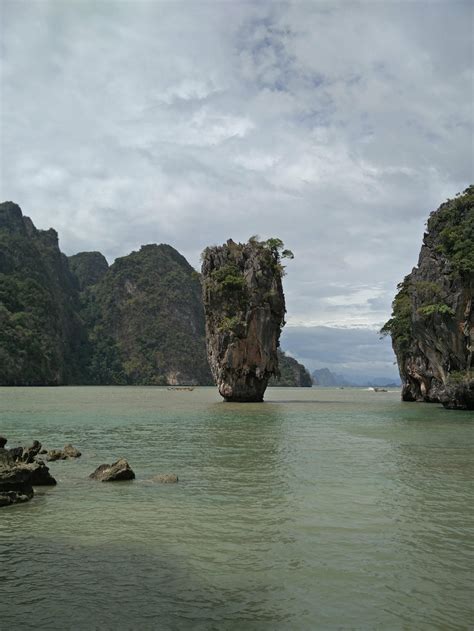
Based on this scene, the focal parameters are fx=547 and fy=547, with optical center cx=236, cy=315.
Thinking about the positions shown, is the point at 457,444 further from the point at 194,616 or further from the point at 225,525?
the point at 194,616

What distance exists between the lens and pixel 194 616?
4965 millimetres

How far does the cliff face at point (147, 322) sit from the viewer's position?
130 m

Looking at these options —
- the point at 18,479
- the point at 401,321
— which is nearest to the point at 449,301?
the point at 401,321

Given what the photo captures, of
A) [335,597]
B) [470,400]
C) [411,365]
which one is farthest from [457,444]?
[411,365]

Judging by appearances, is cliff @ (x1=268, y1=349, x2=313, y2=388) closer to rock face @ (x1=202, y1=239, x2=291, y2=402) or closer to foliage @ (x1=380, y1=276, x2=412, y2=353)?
foliage @ (x1=380, y1=276, x2=412, y2=353)

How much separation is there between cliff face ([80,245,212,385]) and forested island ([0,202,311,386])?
0.26 meters

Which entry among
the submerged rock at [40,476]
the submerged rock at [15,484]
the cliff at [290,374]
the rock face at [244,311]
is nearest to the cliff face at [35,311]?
the cliff at [290,374]

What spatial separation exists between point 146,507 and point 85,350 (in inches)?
4905

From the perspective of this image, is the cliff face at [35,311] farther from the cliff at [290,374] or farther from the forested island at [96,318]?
the cliff at [290,374]

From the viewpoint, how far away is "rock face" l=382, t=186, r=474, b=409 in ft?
105

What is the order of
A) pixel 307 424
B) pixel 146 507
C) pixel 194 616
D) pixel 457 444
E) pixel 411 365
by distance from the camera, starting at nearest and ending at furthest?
pixel 194 616
pixel 146 507
pixel 457 444
pixel 307 424
pixel 411 365

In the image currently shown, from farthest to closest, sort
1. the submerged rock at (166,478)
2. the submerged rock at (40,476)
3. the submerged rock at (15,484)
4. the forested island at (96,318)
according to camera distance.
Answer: the forested island at (96,318)
the submerged rock at (166,478)
the submerged rock at (40,476)
the submerged rock at (15,484)

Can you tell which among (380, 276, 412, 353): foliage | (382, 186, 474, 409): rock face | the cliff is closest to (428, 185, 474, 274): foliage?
(382, 186, 474, 409): rock face

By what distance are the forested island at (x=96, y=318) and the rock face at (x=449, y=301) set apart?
61750 millimetres
